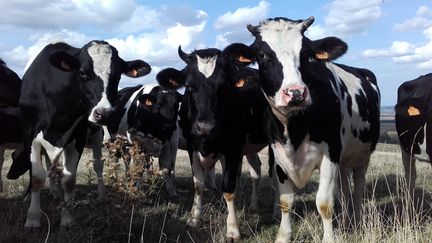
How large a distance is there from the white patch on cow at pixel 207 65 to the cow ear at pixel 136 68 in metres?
0.98

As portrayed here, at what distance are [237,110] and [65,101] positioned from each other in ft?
7.32

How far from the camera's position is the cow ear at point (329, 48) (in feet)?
18.9

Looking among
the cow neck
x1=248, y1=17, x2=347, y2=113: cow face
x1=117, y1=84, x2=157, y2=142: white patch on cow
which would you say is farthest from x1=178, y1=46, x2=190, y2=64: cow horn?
x1=117, y1=84, x2=157, y2=142: white patch on cow

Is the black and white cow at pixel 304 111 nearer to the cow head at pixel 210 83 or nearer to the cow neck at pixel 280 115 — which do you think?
the cow neck at pixel 280 115

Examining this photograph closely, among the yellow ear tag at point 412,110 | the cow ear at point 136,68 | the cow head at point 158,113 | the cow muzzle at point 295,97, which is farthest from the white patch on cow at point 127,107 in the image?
the cow muzzle at point 295,97

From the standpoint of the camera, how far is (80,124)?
664 cm

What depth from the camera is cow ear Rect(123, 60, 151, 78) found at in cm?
707

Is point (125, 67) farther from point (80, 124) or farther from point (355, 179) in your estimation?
point (355, 179)

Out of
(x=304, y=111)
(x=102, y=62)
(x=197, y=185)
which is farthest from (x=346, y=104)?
(x=102, y=62)

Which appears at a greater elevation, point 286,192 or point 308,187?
point 286,192

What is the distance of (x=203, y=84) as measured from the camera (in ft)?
20.9

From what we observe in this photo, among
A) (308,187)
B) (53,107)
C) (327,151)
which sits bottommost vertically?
(308,187)

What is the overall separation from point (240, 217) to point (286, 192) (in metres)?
1.22

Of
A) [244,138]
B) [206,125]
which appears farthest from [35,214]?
[244,138]
